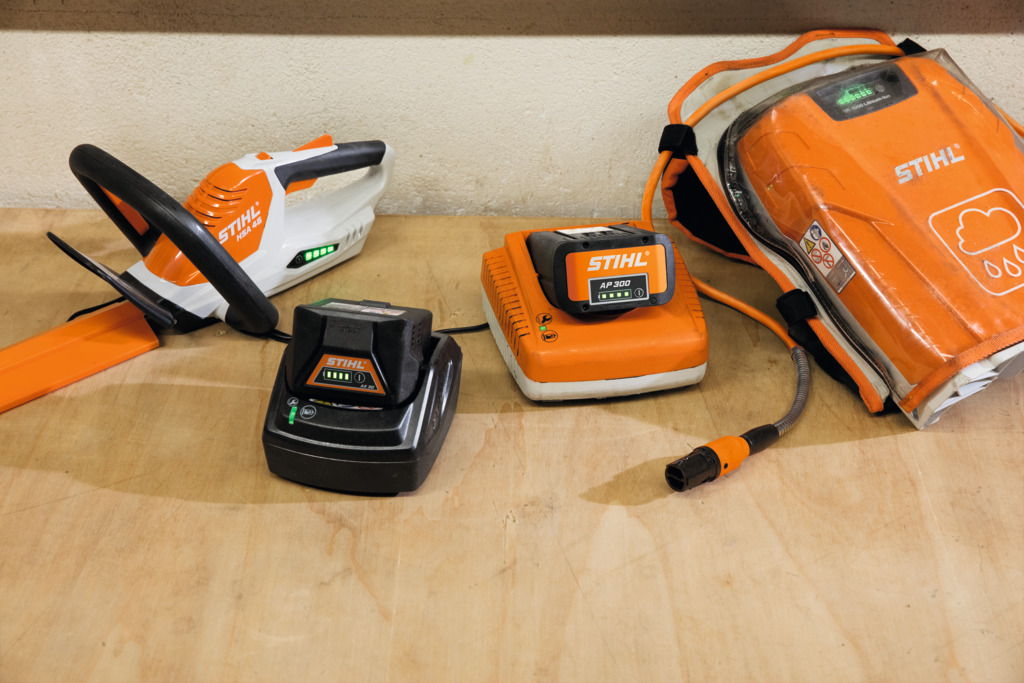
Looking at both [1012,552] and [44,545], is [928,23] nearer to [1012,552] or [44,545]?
[1012,552]

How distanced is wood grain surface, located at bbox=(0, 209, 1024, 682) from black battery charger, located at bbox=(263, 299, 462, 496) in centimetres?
4

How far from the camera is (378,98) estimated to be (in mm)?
1150

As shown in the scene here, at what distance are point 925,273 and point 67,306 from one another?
1.18m

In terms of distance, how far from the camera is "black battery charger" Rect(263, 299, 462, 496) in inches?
28.7

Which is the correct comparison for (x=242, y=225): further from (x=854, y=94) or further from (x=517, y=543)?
(x=854, y=94)

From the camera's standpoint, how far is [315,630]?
0.64 meters

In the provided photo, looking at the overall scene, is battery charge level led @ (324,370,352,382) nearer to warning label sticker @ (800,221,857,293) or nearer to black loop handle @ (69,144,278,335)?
black loop handle @ (69,144,278,335)

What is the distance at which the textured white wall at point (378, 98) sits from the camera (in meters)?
1.10

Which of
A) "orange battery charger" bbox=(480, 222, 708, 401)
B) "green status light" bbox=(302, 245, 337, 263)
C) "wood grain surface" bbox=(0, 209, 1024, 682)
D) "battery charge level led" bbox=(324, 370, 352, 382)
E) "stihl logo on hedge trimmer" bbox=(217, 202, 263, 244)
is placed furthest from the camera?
"green status light" bbox=(302, 245, 337, 263)

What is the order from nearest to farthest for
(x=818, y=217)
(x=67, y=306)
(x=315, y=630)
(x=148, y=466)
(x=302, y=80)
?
(x=315, y=630), (x=148, y=466), (x=818, y=217), (x=67, y=306), (x=302, y=80)

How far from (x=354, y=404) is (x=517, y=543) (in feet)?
0.75

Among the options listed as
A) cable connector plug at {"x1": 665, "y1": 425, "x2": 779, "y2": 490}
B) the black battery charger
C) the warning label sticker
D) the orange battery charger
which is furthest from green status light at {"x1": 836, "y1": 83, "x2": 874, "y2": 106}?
the black battery charger

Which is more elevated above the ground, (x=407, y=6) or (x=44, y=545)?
(x=407, y=6)

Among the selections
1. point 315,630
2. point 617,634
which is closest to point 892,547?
point 617,634
